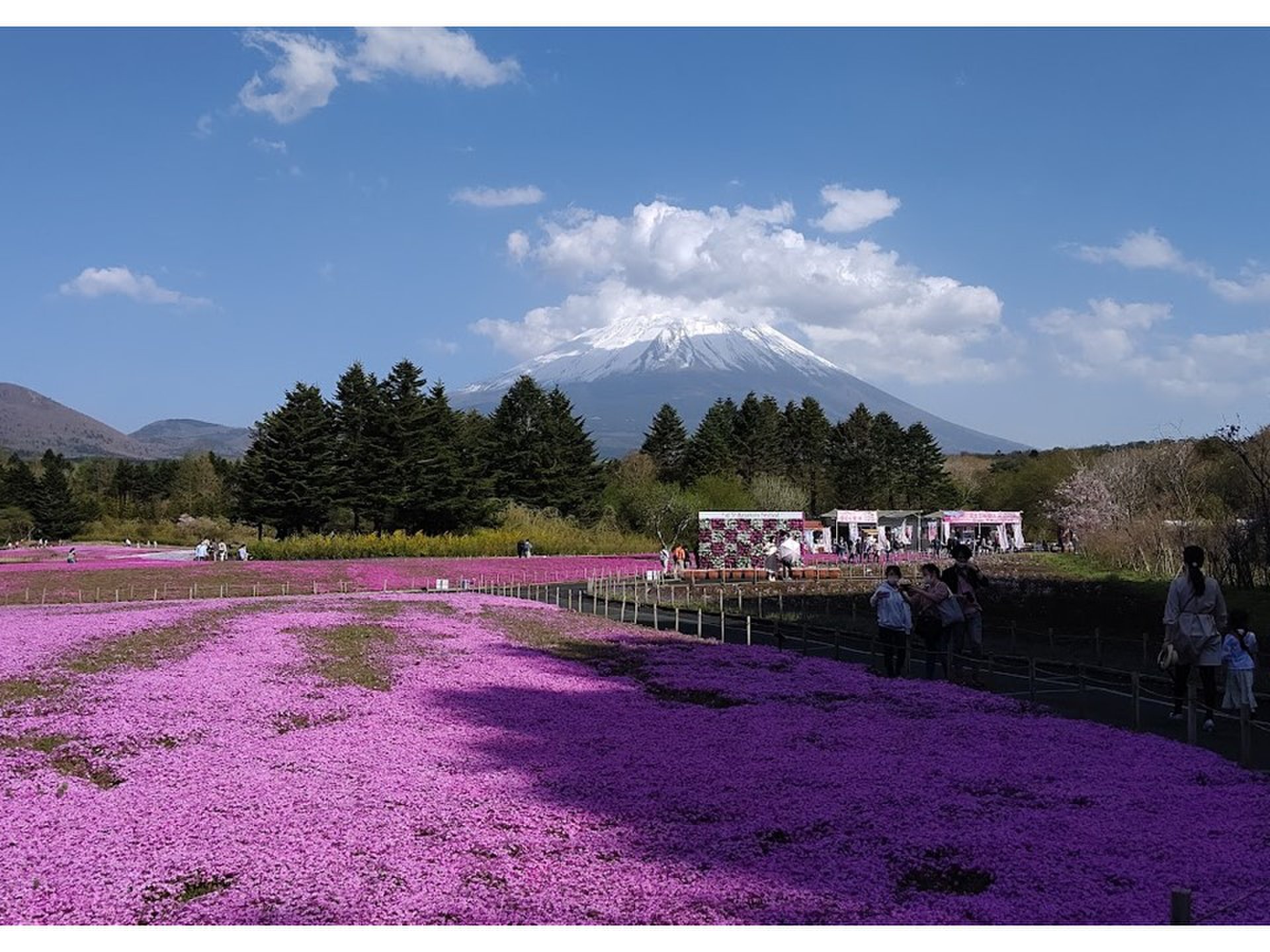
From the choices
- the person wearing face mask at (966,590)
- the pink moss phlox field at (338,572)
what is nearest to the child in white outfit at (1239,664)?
the person wearing face mask at (966,590)

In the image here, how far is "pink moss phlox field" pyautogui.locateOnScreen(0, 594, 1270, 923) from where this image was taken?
19.7 feet

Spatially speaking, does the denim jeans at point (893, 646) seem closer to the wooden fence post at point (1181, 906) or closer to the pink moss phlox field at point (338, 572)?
the wooden fence post at point (1181, 906)

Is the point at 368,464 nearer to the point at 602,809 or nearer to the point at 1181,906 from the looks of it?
the point at 602,809

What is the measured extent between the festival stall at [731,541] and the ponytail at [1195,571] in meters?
31.9

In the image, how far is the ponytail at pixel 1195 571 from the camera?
1102 cm

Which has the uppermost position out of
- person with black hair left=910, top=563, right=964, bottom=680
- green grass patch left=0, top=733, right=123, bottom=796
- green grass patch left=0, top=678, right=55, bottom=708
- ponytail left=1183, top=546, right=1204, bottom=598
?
ponytail left=1183, top=546, right=1204, bottom=598

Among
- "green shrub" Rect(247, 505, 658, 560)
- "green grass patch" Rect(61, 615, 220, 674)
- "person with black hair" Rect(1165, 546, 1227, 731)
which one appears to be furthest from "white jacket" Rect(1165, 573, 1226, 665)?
"green shrub" Rect(247, 505, 658, 560)

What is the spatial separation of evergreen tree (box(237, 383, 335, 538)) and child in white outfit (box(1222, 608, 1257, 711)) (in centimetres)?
6121

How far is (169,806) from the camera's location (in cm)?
804

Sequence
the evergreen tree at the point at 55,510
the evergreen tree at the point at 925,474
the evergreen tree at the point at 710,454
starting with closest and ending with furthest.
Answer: the evergreen tree at the point at 55,510, the evergreen tree at the point at 710,454, the evergreen tree at the point at 925,474

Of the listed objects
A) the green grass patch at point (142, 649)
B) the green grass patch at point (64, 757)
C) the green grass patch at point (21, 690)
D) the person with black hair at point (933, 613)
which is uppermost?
the person with black hair at point (933, 613)

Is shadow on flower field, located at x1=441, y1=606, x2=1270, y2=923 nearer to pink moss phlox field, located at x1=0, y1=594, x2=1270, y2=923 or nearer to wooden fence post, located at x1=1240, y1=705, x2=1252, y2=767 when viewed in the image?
pink moss phlox field, located at x1=0, y1=594, x2=1270, y2=923

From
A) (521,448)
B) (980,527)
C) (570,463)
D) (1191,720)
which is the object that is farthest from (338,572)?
(980,527)

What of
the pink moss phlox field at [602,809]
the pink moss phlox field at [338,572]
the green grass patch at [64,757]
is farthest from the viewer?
the pink moss phlox field at [338,572]
